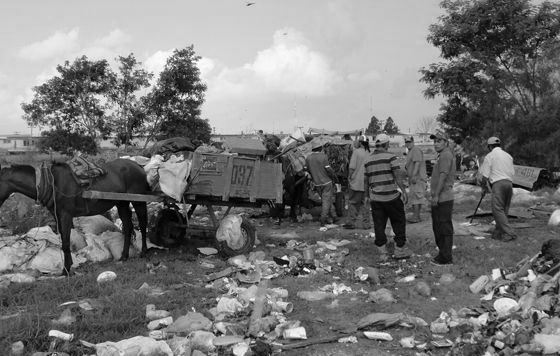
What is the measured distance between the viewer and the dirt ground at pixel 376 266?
480 cm

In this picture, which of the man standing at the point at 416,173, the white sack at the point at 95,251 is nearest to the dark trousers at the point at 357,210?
the man standing at the point at 416,173

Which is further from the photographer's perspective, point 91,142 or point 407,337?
point 91,142

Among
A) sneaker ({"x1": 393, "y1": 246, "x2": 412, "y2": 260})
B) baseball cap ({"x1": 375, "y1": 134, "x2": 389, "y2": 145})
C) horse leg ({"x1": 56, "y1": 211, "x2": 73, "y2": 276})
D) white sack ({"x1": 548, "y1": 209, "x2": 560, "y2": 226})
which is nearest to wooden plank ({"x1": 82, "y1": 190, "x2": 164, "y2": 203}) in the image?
horse leg ({"x1": 56, "y1": 211, "x2": 73, "y2": 276})

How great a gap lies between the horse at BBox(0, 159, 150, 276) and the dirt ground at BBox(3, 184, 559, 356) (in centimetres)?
65

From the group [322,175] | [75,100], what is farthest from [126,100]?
[322,175]

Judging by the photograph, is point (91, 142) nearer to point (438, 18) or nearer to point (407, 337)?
point (438, 18)

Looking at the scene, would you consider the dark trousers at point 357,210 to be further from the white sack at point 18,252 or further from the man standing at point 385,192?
the white sack at point 18,252

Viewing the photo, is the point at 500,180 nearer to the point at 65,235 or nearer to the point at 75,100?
the point at 65,235

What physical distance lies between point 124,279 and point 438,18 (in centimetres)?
1966

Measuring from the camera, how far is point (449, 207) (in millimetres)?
7109

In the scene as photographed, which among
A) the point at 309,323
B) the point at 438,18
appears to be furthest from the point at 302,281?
the point at 438,18

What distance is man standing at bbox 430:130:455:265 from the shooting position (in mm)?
7016

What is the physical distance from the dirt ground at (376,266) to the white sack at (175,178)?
104cm

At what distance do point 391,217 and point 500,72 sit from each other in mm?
14607
